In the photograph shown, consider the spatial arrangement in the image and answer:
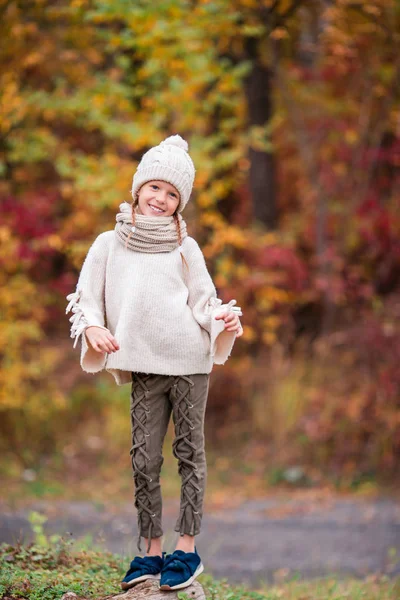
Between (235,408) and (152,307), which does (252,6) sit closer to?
(235,408)

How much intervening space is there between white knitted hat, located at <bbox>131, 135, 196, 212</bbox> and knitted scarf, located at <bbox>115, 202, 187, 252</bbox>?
0.46ft

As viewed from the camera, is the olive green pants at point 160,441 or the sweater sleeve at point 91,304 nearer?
the sweater sleeve at point 91,304

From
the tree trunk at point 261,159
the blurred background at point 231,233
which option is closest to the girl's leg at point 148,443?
the blurred background at point 231,233

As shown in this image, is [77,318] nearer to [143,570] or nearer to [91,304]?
[91,304]

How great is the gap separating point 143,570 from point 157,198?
1582 mm

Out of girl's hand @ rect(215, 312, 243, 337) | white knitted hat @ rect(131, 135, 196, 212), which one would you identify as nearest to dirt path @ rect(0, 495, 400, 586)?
girl's hand @ rect(215, 312, 243, 337)

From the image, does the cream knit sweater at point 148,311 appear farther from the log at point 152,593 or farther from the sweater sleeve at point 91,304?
the log at point 152,593

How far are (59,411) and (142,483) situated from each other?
5.35m

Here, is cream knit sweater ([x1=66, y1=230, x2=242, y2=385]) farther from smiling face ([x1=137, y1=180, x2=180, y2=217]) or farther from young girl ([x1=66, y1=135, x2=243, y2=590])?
smiling face ([x1=137, y1=180, x2=180, y2=217])

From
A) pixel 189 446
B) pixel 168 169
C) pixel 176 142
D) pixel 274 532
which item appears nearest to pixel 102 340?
pixel 189 446

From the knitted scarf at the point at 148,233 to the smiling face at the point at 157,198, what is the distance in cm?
4

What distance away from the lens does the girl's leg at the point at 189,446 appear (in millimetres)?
3365

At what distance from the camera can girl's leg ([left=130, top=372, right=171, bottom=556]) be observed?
3.35 m

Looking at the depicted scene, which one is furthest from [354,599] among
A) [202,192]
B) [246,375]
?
[202,192]
